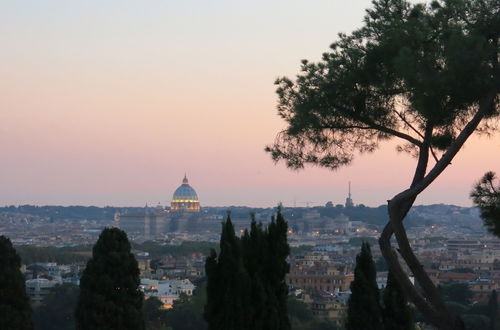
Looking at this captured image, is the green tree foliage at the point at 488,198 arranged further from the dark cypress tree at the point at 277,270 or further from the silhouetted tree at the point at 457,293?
the silhouetted tree at the point at 457,293

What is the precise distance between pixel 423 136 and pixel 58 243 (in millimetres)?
134099

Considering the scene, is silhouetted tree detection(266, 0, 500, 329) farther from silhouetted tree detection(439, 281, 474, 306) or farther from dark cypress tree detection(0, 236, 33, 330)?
silhouetted tree detection(439, 281, 474, 306)

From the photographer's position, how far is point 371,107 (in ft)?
31.2

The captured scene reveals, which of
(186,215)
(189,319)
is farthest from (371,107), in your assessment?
(186,215)

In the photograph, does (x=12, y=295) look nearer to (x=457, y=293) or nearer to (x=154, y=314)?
(x=154, y=314)

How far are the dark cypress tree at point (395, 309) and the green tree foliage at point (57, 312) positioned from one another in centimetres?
3038

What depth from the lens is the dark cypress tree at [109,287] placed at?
13766 millimetres

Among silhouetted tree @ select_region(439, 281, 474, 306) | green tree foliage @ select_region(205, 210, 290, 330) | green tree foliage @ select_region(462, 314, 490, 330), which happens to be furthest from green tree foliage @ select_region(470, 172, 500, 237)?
silhouetted tree @ select_region(439, 281, 474, 306)

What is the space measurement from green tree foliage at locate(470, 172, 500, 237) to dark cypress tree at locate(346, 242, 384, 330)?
17.3 feet

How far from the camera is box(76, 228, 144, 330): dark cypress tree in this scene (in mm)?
13766

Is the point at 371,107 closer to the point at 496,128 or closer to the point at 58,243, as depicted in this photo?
the point at 496,128

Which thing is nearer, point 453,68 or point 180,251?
point 453,68

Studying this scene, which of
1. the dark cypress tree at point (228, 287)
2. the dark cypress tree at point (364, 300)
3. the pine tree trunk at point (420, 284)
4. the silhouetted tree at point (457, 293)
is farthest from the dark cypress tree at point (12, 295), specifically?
the silhouetted tree at point (457, 293)

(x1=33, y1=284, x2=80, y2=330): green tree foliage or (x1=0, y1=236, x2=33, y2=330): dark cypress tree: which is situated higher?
(x1=0, y1=236, x2=33, y2=330): dark cypress tree
